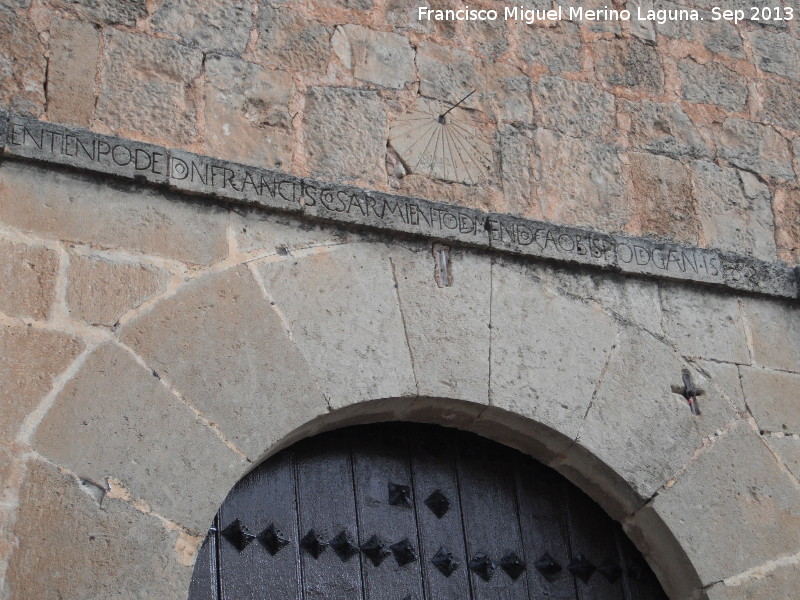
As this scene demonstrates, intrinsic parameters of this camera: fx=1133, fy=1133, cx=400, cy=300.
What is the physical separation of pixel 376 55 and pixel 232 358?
3.43 feet

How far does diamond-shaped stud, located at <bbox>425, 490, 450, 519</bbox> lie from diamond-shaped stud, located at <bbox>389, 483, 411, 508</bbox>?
56 millimetres

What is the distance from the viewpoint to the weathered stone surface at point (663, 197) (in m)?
3.35

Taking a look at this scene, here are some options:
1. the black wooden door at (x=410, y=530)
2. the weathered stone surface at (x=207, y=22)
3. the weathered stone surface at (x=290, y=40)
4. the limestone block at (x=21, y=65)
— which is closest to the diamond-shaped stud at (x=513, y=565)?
the black wooden door at (x=410, y=530)

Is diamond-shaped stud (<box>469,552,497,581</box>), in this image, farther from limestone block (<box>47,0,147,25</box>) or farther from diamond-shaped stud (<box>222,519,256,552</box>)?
limestone block (<box>47,0,147,25</box>)

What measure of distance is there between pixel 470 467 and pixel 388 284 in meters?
0.55

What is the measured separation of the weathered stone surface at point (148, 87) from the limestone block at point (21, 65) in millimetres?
149

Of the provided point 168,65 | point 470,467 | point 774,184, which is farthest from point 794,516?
point 168,65

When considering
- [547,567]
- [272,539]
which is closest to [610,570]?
[547,567]

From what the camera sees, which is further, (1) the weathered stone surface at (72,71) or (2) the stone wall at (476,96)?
(2) the stone wall at (476,96)

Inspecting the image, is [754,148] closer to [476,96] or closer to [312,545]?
[476,96]

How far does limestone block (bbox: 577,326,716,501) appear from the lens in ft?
9.67

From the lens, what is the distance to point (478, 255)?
3.03 metres

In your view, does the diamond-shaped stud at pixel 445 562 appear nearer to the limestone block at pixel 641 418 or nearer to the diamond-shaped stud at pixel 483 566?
the diamond-shaped stud at pixel 483 566

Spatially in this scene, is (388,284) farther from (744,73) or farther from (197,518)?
(744,73)
